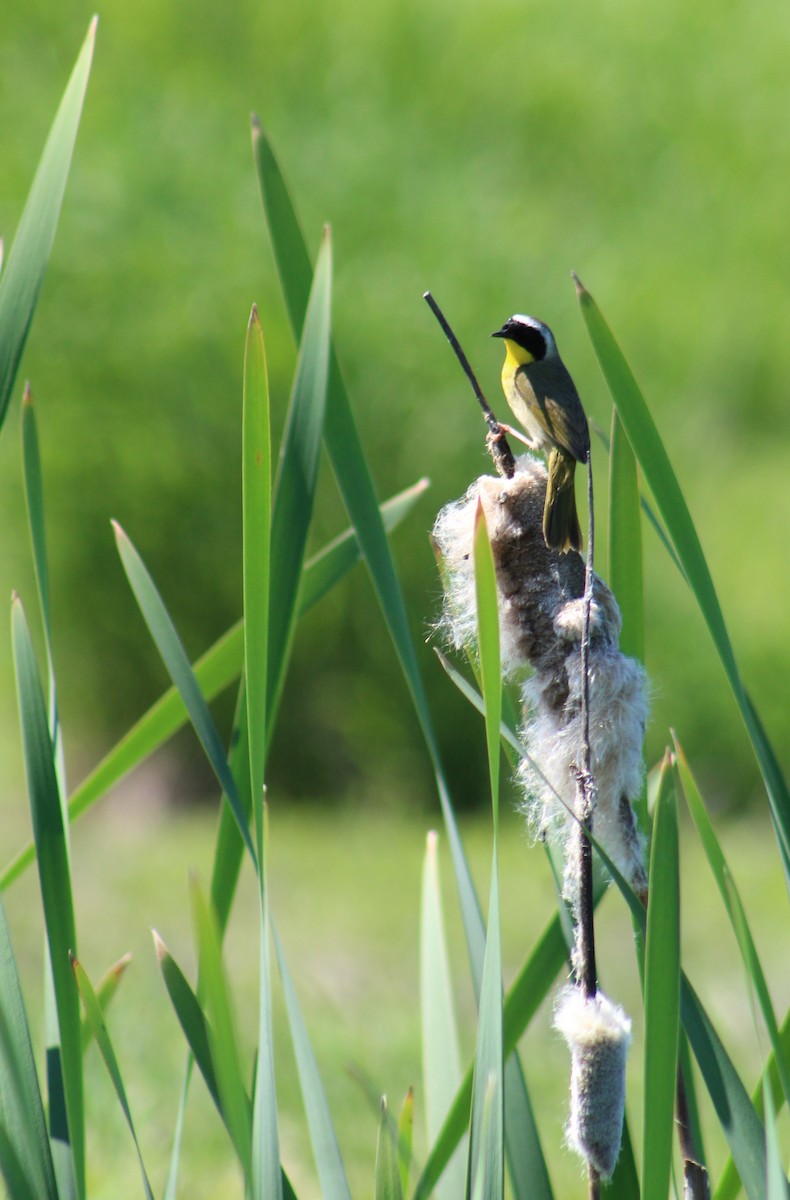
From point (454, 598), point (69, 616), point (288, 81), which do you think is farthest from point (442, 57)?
point (454, 598)

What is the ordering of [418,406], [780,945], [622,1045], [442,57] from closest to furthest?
[622,1045] → [780,945] → [418,406] → [442,57]

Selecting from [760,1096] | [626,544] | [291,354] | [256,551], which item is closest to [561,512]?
[626,544]

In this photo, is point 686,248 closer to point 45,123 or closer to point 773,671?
point 773,671

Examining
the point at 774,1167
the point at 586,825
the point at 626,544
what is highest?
the point at 626,544

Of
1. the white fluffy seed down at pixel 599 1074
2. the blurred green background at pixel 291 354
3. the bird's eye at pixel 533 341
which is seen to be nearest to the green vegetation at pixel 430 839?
the white fluffy seed down at pixel 599 1074

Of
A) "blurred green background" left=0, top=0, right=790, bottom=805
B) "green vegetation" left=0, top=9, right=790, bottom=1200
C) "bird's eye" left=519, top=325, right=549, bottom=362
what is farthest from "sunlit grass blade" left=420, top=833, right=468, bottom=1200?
"blurred green background" left=0, top=0, right=790, bottom=805

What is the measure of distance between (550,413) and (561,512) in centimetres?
7

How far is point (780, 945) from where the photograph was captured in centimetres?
240

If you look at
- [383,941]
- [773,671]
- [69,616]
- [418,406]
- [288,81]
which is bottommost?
[383,941]

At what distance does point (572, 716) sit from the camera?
1.46ft

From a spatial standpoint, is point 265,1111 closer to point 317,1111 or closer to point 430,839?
point 317,1111

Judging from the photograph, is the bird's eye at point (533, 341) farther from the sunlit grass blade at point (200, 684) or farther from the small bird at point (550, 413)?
the sunlit grass blade at point (200, 684)

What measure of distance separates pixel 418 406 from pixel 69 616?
45.9 inches

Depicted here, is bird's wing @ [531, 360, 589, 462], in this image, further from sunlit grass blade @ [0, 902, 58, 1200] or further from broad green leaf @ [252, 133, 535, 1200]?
sunlit grass blade @ [0, 902, 58, 1200]
